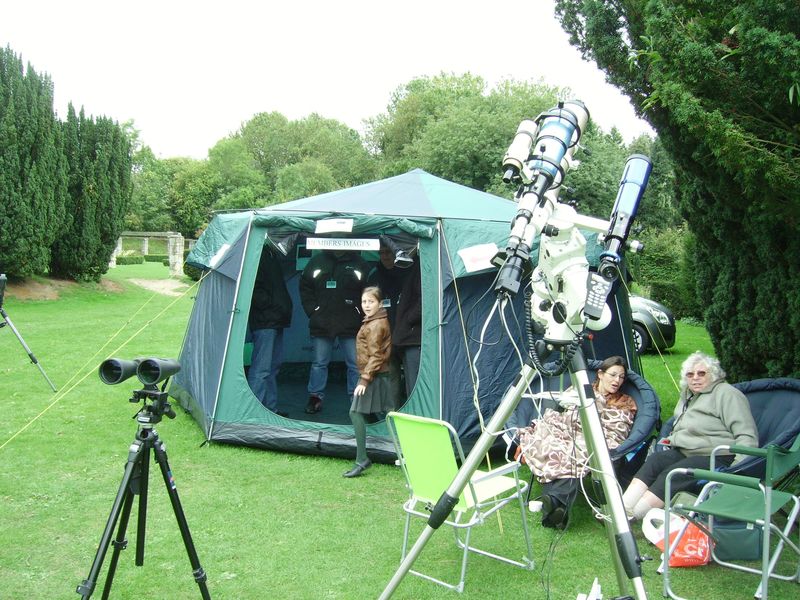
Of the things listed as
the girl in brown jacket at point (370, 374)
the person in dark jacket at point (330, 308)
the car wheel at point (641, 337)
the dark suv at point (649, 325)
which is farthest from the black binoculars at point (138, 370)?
the car wheel at point (641, 337)

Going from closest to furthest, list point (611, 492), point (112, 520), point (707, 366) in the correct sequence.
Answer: point (611, 492)
point (112, 520)
point (707, 366)

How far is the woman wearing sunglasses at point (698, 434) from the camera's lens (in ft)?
14.0

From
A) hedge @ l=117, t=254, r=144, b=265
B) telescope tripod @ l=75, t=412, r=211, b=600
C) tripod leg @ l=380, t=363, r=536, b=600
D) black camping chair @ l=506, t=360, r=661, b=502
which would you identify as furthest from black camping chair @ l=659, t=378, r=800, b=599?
hedge @ l=117, t=254, r=144, b=265

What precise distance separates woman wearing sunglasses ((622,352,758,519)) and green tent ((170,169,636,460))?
1.47 meters

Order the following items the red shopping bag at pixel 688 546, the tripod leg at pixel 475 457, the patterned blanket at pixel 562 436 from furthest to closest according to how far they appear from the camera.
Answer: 1. the patterned blanket at pixel 562 436
2. the red shopping bag at pixel 688 546
3. the tripod leg at pixel 475 457

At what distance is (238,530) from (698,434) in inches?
107

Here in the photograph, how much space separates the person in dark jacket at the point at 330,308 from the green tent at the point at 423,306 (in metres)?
0.47

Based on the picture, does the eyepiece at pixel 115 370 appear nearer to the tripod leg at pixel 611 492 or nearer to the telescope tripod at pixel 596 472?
the telescope tripod at pixel 596 472

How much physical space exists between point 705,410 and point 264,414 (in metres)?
3.25

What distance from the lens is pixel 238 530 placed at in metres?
4.41

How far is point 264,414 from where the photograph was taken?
600 cm

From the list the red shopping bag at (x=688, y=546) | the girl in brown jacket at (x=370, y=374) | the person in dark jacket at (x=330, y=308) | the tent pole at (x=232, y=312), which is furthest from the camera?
the person in dark jacket at (x=330, y=308)

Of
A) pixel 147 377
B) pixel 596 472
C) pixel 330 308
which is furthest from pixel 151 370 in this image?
pixel 330 308

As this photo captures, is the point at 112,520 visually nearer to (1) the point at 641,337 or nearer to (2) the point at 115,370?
(2) the point at 115,370
